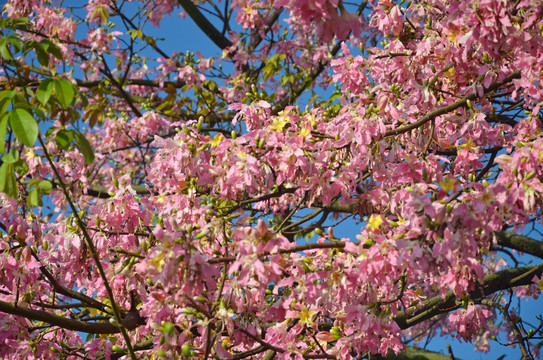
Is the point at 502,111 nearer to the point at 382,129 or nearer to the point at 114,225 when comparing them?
the point at 382,129

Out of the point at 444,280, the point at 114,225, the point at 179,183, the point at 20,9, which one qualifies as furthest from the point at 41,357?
the point at 20,9

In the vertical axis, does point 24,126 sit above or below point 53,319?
above

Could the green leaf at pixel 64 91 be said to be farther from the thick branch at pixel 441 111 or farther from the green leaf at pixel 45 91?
the thick branch at pixel 441 111

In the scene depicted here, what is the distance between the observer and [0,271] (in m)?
2.27

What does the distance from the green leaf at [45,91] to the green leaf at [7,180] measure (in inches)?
8.4

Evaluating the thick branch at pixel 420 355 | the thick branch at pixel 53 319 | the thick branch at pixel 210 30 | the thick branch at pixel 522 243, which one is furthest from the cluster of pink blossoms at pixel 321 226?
the thick branch at pixel 210 30

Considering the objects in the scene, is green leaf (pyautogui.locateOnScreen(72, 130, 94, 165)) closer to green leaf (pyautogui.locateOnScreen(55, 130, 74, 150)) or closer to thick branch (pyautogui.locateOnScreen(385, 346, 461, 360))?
green leaf (pyautogui.locateOnScreen(55, 130, 74, 150))

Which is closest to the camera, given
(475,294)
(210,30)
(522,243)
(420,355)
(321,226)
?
A: (321,226)

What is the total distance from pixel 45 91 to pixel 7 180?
30 cm

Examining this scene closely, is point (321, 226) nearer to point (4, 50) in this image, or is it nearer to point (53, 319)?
point (53, 319)

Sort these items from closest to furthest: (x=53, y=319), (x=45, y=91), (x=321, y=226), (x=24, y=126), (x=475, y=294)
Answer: (x=24, y=126), (x=45, y=91), (x=53, y=319), (x=321, y=226), (x=475, y=294)

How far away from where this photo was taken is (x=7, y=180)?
1.40 metres

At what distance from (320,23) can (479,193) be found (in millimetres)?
780

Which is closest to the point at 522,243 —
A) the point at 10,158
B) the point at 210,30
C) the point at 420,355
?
the point at 420,355
